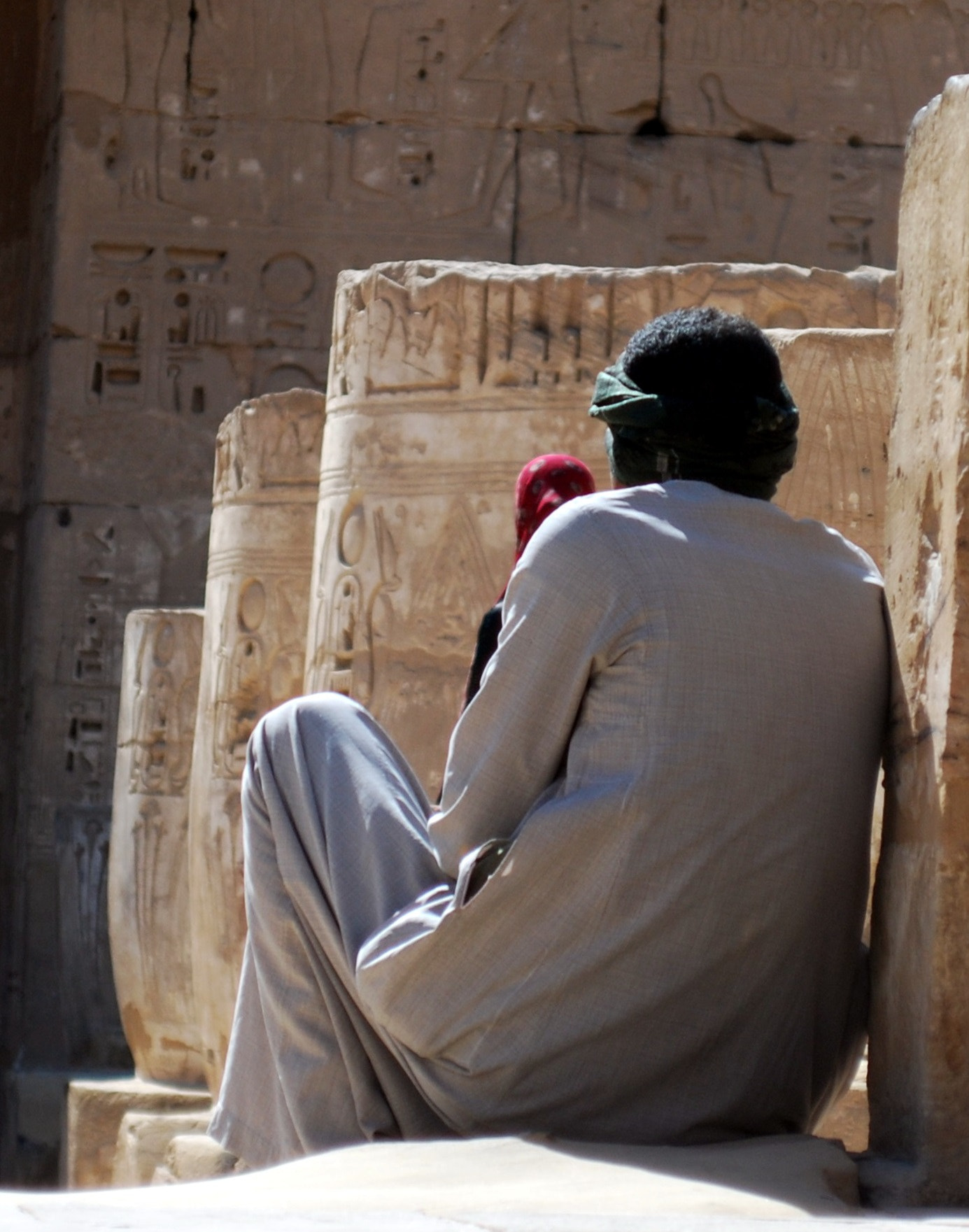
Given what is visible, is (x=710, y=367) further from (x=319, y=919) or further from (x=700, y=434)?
(x=319, y=919)

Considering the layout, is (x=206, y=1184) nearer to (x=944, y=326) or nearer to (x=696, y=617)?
(x=696, y=617)

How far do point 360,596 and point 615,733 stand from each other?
2455 mm

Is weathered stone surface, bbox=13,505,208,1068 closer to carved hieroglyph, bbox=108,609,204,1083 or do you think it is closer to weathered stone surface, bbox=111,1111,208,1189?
carved hieroglyph, bbox=108,609,204,1083

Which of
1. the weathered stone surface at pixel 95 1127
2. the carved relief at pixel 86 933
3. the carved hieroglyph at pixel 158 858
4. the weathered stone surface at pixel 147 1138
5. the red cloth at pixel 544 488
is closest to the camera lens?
the red cloth at pixel 544 488

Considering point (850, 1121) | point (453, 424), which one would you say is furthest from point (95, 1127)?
point (850, 1121)

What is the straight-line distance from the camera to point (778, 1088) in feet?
9.43

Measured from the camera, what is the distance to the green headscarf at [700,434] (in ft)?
9.68

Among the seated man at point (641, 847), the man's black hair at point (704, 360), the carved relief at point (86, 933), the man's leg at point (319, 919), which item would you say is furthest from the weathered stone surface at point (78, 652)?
the man's black hair at point (704, 360)

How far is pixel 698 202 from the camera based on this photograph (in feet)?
36.7

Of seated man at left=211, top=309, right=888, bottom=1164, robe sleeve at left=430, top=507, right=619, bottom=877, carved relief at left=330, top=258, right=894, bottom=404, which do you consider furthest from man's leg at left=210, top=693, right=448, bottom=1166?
carved relief at left=330, top=258, right=894, bottom=404

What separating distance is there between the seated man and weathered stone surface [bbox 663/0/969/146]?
8.57 meters

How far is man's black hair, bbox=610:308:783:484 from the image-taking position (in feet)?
9.67

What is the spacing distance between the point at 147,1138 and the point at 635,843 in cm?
504

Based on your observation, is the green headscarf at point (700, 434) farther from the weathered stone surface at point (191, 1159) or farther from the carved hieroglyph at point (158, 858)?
the carved hieroglyph at point (158, 858)
